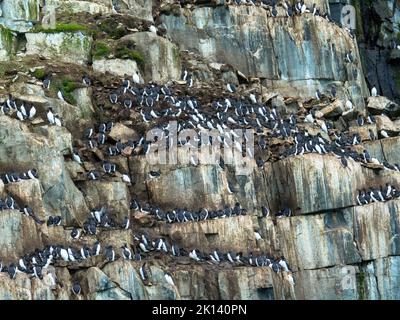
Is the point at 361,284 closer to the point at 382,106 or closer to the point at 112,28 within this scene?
the point at 382,106

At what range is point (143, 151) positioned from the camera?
73.9 m

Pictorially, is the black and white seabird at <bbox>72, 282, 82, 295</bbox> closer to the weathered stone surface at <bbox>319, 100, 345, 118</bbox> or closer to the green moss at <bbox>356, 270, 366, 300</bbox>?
the green moss at <bbox>356, 270, 366, 300</bbox>

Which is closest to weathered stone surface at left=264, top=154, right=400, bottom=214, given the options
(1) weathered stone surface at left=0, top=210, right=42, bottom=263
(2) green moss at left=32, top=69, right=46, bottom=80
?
(2) green moss at left=32, top=69, right=46, bottom=80

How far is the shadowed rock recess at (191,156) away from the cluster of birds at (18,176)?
0.08m

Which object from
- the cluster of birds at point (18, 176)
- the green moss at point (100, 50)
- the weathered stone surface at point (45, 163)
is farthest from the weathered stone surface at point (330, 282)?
the green moss at point (100, 50)

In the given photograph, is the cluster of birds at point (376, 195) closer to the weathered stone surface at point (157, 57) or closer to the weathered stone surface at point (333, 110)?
the weathered stone surface at point (333, 110)

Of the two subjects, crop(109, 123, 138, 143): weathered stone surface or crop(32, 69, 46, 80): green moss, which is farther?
crop(32, 69, 46, 80): green moss

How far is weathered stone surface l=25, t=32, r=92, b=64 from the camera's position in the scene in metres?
80.1

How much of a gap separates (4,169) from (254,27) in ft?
63.5

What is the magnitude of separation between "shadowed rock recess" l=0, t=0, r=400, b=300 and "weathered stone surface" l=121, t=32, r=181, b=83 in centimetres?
6

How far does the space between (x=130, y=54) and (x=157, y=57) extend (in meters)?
1.45

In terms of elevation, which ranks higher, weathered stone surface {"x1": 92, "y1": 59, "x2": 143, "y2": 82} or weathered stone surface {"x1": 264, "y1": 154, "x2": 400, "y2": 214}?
weathered stone surface {"x1": 92, "y1": 59, "x2": 143, "y2": 82}
